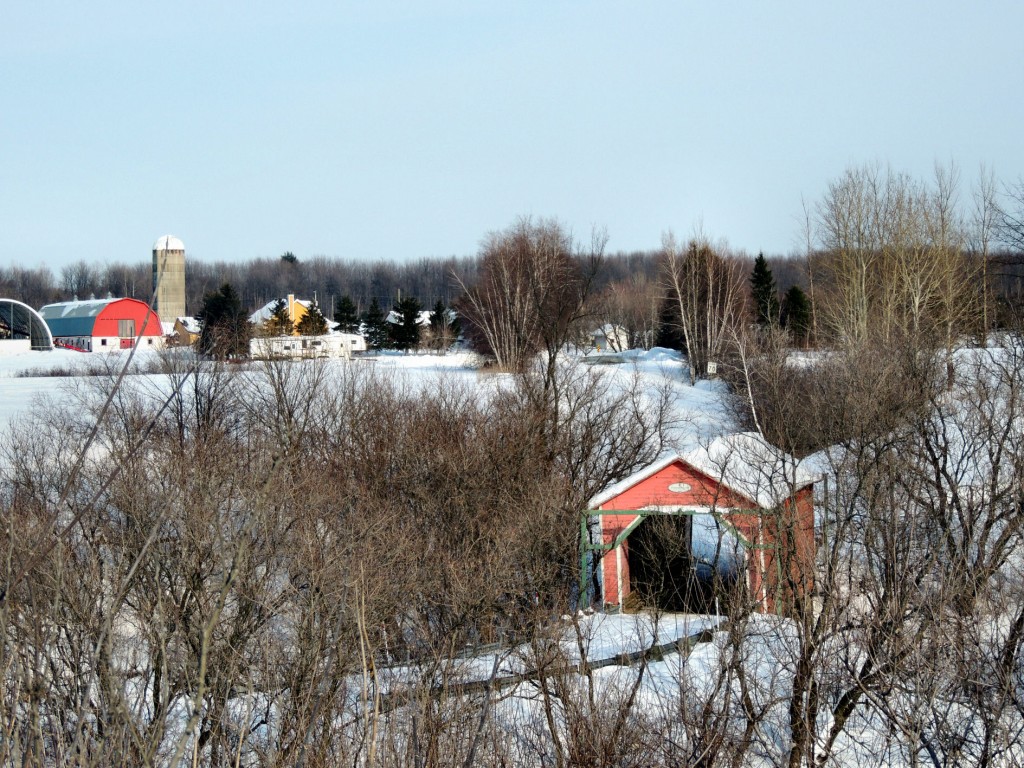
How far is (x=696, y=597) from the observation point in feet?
57.4

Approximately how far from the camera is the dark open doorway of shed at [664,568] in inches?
683

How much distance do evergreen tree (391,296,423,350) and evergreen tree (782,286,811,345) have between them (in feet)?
67.5

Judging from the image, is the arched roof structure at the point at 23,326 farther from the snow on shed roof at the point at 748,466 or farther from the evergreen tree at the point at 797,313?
the snow on shed roof at the point at 748,466

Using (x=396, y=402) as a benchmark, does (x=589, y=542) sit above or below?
below

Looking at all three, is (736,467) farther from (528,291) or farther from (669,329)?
(669,329)

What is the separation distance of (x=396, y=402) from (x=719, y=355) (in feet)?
54.3

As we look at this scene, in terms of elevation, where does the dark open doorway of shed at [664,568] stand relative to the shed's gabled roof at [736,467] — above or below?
below

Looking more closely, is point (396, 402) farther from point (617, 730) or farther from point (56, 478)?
point (617, 730)

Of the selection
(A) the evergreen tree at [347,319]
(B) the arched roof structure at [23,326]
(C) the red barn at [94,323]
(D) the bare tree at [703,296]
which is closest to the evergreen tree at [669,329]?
(D) the bare tree at [703,296]

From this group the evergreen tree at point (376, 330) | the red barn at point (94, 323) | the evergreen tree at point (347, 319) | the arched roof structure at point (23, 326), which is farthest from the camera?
the evergreen tree at point (347, 319)

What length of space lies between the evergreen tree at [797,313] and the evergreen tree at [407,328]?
2058 centimetres

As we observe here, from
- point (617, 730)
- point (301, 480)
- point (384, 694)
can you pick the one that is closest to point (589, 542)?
point (301, 480)

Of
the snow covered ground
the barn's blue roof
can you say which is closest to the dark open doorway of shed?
the snow covered ground

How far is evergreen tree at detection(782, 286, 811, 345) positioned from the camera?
44000 millimetres
